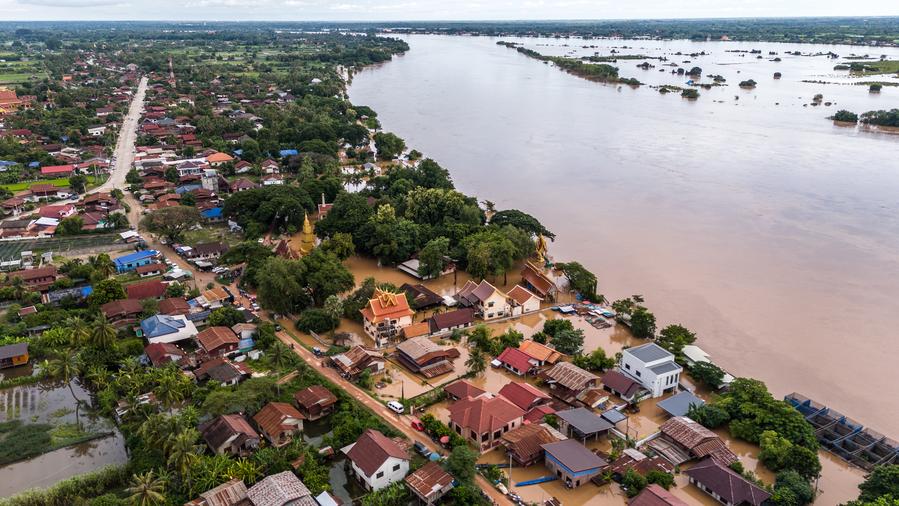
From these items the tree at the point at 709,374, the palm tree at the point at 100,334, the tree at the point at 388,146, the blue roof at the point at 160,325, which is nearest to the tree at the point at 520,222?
the tree at the point at 709,374

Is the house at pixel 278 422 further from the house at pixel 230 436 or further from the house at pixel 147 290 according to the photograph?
the house at pixel 147 290

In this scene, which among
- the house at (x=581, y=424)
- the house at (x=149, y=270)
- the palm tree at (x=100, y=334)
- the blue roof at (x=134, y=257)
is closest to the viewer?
the house at (x=581, y=424)

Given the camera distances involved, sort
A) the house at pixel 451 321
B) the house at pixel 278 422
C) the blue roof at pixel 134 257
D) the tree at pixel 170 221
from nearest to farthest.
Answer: the house at pixel 278 422
the house at pixel 451 321
the blue roof at pixel 134 257
the tree at pixel 170 221

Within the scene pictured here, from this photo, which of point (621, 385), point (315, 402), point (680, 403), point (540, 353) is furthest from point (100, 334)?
point (680, 403)

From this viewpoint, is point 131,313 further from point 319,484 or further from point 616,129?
point 616,129

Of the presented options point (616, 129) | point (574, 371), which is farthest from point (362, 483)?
point (616, 129)
